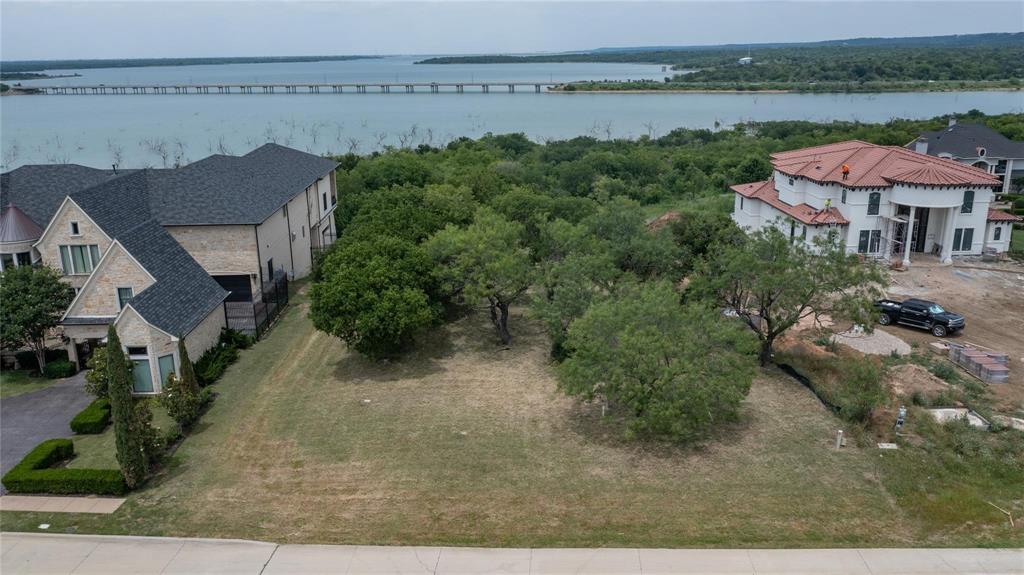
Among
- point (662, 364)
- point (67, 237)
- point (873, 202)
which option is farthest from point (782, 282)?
point (67, 237)

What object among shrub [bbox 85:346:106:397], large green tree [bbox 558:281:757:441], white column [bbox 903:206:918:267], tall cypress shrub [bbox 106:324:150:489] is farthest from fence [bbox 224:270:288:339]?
white column [bbox 903:206:918:267]

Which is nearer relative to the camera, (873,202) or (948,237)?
(948,237)

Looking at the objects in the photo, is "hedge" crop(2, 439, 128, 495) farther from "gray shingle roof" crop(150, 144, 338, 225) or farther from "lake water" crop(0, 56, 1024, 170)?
"lake water" crop(0, 56, 1024, 170)

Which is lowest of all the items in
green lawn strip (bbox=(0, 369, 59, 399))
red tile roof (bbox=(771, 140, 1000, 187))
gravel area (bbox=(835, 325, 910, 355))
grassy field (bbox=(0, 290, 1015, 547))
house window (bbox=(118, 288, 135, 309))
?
green lawn strip (bbox=(0, 369, 59, 399))

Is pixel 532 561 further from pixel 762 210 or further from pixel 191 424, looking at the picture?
pixel 762 210

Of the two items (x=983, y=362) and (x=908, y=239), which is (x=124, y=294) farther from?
(x=908, y=239)

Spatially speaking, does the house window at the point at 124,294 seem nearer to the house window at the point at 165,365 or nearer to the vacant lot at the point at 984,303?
the house window at the point at 165,365

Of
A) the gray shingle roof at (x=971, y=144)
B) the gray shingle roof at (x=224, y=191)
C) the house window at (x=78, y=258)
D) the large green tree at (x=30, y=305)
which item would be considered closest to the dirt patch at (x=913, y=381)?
the gray shingle roof at (x=224, y=191)
